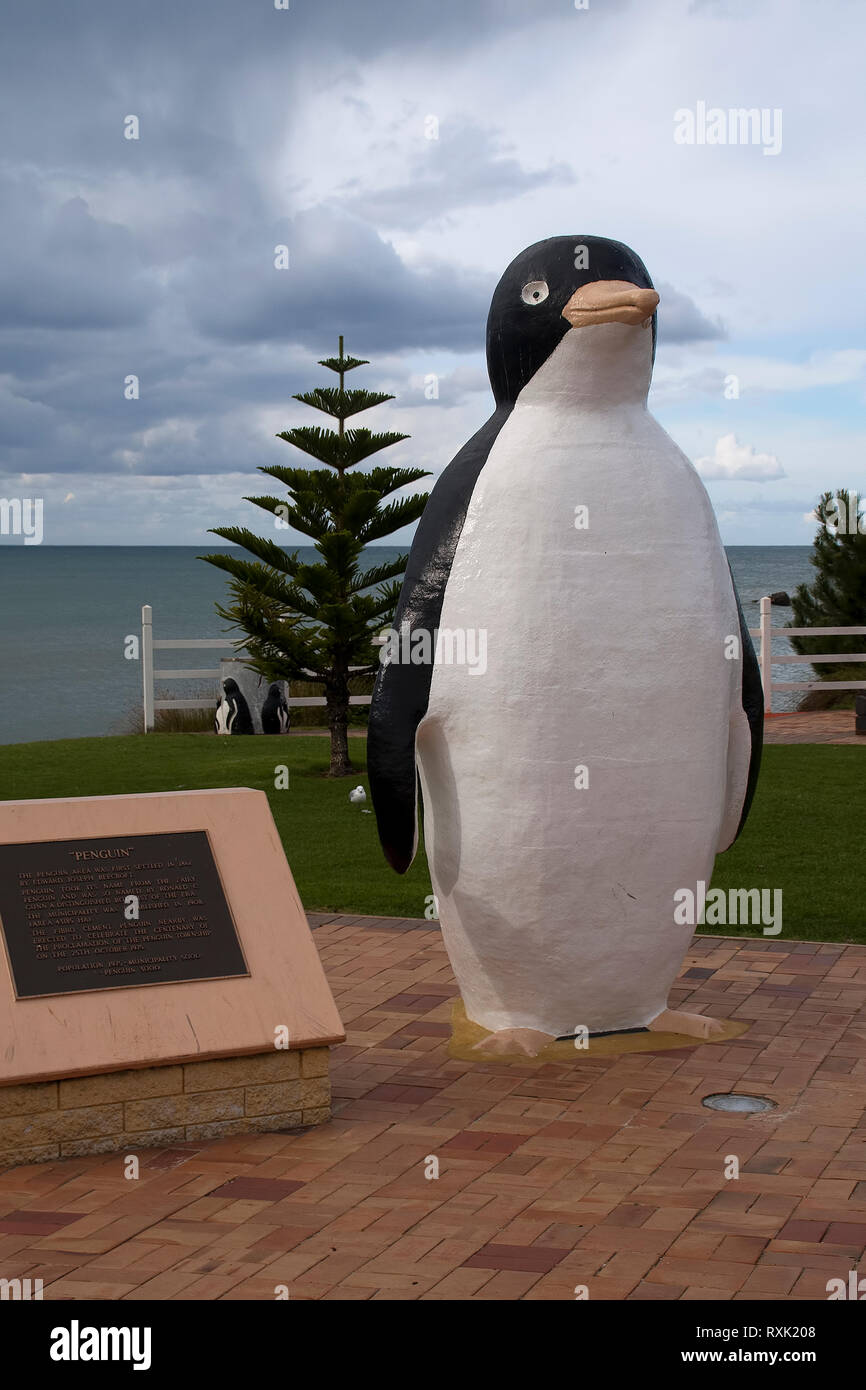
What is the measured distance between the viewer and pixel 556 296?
16.7ft

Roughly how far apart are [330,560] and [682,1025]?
755cm

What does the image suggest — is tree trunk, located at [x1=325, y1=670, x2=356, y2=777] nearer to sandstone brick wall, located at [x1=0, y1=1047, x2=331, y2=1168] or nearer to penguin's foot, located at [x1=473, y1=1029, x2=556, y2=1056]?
penguin's foot, located at [x1=473, y1=1029, x2=556, y2=1056]

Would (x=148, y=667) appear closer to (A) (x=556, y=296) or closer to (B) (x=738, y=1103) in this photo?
(A) (x=556, y=296)

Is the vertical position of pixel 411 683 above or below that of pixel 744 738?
above

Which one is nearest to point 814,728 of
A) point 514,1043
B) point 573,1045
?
point 573,1045

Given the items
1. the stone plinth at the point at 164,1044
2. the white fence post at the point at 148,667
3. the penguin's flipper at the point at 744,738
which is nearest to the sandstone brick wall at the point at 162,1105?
the stone plinth at the point at 164,1044

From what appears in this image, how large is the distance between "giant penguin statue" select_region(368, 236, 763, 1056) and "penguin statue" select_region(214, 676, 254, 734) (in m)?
10.9

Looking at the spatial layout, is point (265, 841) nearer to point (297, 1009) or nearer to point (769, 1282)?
point (297, 1009)

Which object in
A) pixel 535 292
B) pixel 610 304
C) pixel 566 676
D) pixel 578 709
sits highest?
pixel 535 292

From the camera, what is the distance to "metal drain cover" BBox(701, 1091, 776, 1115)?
4711 millimetres

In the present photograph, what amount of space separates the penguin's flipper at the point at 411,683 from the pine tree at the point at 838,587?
1380cm

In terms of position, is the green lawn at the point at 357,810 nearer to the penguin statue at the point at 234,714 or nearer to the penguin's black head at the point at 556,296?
the penguin statue at the point at 234,714

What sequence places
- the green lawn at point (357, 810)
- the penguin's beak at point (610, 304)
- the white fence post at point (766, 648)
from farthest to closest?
1. the white fence post at point (766, 648)
2. the green lawn at point (357, 810)
3. the penguin's beak at point (610, 304)

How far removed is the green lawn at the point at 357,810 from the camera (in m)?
7.97
